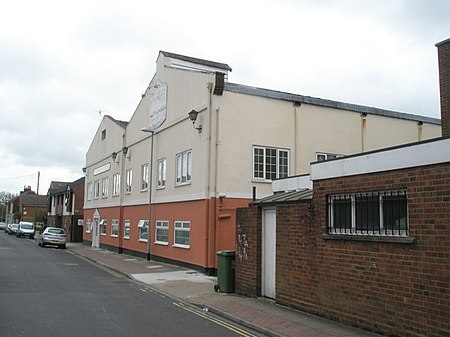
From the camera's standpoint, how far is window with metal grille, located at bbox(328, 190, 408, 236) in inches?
318

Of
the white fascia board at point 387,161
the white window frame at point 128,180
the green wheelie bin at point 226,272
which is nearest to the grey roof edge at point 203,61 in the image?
the white window frame at point 128,180

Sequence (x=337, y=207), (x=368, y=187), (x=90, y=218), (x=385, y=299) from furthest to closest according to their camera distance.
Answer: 1. (x=90, y=218)
2. (x=337, y=207)
3. (x=368, y=187)
4. (x=385, y=299)

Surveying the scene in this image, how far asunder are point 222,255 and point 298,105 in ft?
30.9

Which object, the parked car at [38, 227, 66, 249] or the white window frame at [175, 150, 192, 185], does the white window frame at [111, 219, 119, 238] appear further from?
the white window frame at [175, 150, 192, 185]

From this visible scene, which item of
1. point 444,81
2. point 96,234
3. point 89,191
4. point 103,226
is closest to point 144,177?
point 103,226

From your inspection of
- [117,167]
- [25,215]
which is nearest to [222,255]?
[117,167]

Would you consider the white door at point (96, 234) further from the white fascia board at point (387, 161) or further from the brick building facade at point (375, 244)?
the white fascia board at point (387, 161)

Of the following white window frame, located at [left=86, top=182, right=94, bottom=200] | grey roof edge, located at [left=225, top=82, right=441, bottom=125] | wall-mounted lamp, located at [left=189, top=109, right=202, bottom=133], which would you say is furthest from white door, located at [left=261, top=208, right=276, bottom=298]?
white window frame, located at [left=86, top=182, right=94, bottom=200]

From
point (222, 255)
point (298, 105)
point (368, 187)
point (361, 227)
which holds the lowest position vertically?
point (222, 255)

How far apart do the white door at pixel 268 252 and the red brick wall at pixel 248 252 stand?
13 cm

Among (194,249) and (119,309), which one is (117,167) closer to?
(194,249)

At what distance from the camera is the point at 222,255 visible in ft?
44.3

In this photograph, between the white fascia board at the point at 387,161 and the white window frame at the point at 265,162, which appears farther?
the white window frame at the point at 265,162

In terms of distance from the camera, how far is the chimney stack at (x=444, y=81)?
44.5 ft
